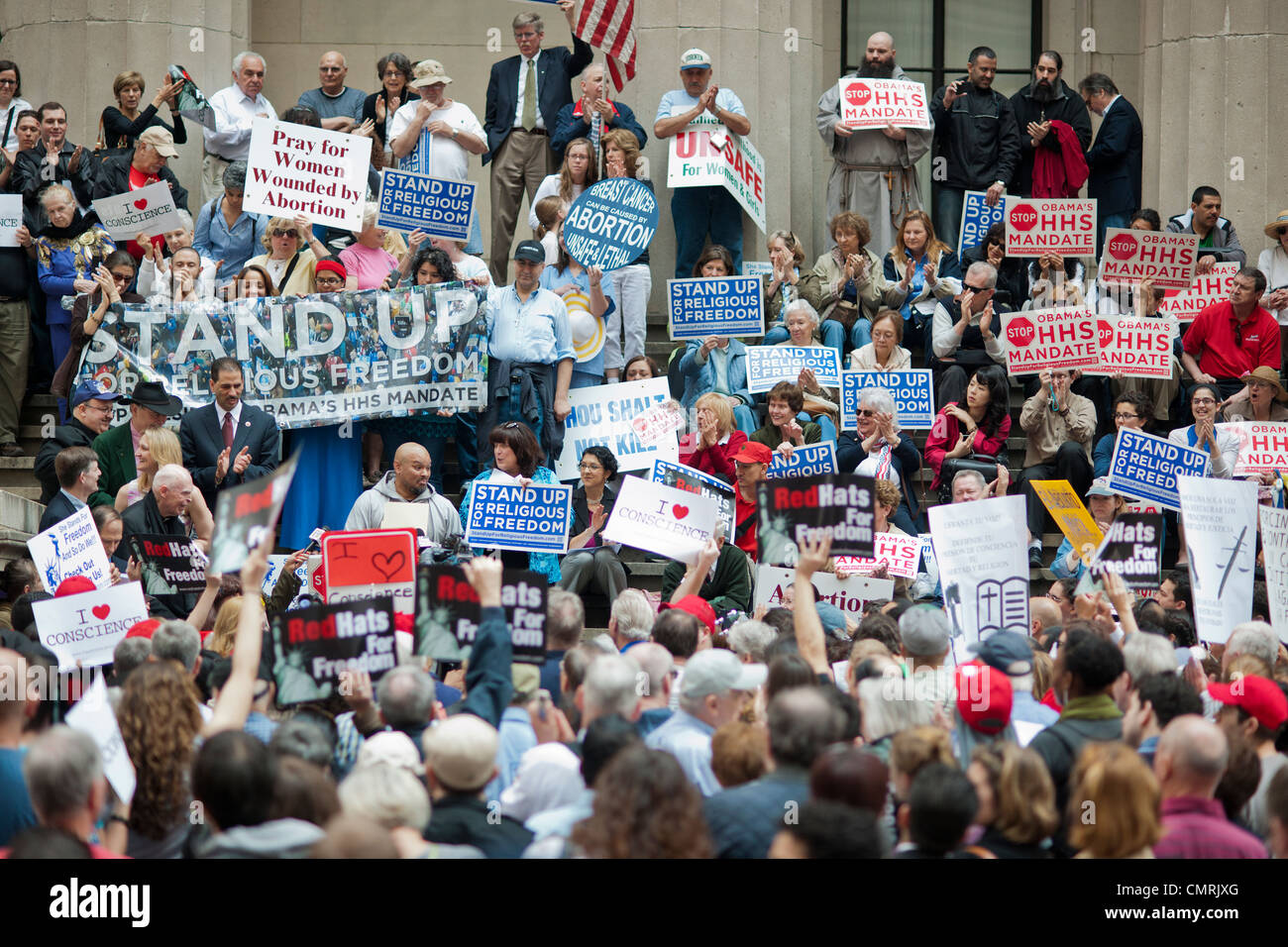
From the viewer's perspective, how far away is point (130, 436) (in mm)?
12375

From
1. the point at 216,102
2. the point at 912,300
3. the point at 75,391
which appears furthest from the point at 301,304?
the point at 912,300

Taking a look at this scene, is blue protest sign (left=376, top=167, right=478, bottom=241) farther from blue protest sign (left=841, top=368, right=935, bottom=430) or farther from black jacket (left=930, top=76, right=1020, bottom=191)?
black jacket (left=930, top=76, right=1020, bottom=191)

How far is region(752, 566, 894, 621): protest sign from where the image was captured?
10.8 m

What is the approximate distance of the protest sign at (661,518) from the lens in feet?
35.7

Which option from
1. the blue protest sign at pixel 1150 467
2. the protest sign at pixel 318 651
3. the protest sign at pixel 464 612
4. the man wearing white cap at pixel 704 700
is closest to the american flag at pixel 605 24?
the blue protest sign at pixel 1150 467

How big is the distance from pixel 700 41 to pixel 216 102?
4.42 metres

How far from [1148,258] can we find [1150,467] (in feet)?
12.4

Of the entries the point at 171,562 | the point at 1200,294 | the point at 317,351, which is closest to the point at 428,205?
the point at 317,351

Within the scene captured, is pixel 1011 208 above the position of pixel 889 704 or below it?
above

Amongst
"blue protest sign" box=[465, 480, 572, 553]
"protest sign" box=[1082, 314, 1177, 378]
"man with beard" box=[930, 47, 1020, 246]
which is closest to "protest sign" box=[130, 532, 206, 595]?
"blue protest sign" box=[465, 480, 572, 553]

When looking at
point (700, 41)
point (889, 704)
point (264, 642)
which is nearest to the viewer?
point (889, 704)
